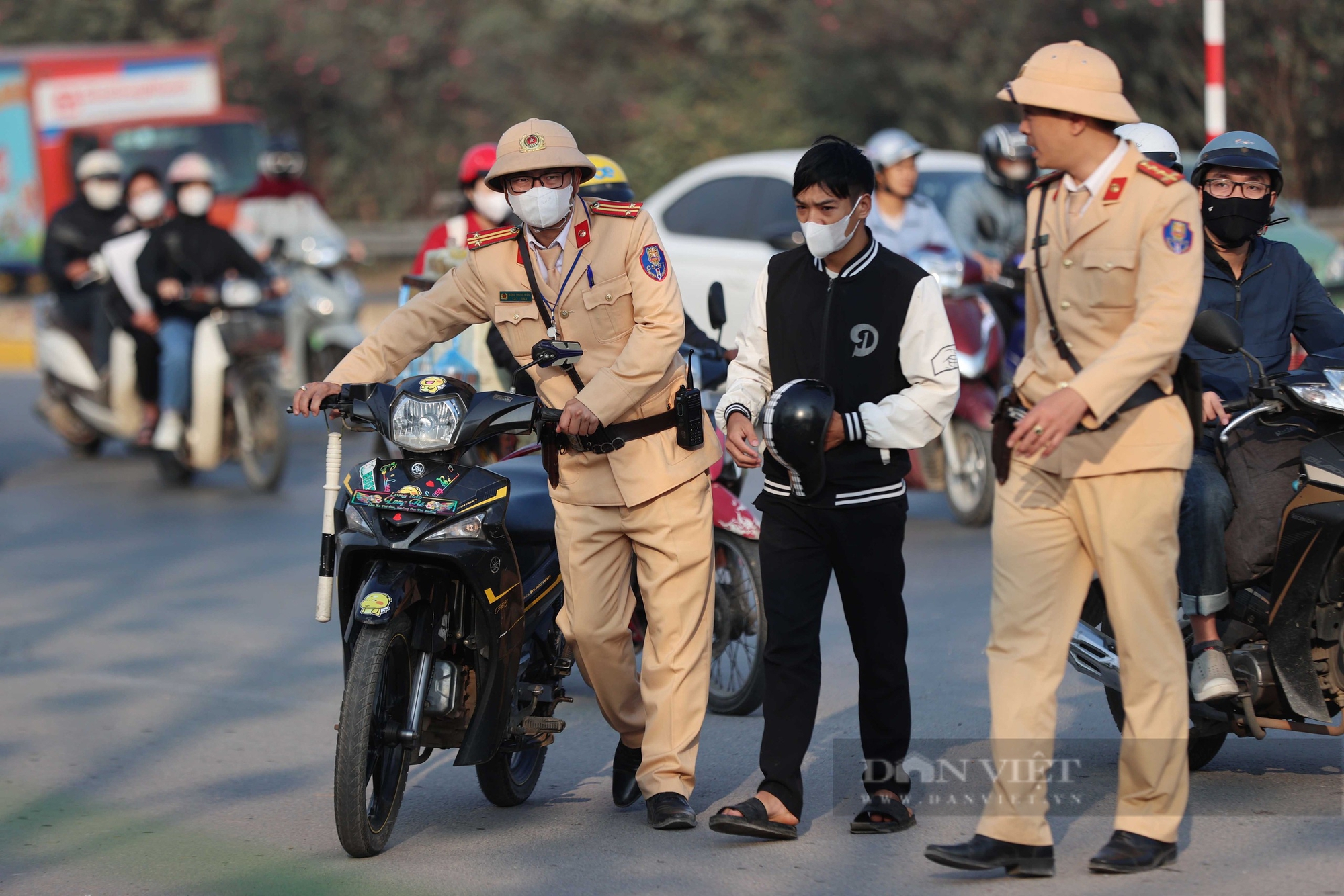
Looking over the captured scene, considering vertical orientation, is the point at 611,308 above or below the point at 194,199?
below

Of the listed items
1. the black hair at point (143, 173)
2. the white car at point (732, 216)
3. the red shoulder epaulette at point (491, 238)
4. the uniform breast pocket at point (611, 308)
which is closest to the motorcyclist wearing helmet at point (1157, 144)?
the uniform breast pocket at point (611, 308)

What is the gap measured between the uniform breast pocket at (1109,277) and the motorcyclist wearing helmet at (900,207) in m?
5.41

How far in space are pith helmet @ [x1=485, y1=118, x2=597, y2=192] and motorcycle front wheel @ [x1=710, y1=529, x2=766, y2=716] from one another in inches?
69.9

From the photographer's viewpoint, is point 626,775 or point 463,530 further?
point 626,775

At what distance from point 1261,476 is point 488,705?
7.33 feet

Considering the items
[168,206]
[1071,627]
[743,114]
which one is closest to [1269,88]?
[743,114]

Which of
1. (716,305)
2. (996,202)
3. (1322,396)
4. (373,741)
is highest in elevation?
(996,202)

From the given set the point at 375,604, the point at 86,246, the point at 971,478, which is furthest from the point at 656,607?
the point at 86,246

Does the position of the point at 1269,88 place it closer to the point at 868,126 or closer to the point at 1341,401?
the point at 868,126

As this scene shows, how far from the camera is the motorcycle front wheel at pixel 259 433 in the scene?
11453mm

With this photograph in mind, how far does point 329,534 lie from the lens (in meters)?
4.91

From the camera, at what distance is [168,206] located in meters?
12.5

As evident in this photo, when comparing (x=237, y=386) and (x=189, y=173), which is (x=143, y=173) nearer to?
(x=189, y=173)

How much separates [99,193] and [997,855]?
36.7ft
